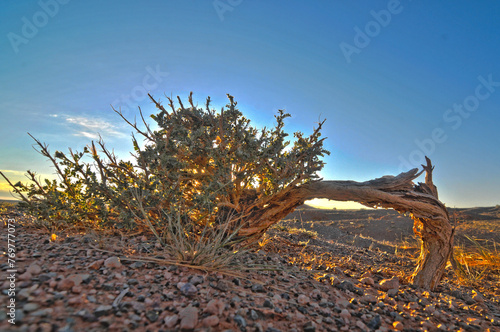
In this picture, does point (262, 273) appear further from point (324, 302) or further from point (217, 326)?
point (217, 326)

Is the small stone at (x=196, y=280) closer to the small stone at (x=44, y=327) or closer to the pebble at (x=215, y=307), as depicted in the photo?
the pebble at (x=215, y=307)

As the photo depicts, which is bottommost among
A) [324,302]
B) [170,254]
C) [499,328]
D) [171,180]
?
[499,328]

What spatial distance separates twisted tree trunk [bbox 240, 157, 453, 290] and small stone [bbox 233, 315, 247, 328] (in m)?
2.49

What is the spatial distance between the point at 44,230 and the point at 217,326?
3567mm

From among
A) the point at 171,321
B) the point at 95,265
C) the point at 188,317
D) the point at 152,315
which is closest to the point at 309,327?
the point at 188,317

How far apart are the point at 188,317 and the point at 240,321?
0.39 m

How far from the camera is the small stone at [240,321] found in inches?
80.9

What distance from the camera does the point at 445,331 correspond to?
2.68 metres

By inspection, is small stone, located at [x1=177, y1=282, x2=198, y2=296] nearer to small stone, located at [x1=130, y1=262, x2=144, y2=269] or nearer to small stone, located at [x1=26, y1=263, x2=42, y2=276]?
small stone, located at [x1=130, y1=262, x2=144, y2=269]

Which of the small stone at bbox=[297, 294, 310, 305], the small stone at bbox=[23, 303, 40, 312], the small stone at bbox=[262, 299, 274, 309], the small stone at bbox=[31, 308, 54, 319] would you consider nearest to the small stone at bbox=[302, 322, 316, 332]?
the small stone at bbox=[262, 299, 274, 309]

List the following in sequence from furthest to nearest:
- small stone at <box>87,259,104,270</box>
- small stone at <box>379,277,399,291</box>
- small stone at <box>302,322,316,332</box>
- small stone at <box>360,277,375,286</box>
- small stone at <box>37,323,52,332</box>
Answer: small stone at <box>360,277,375,286</box> < small stone at <box>379,277,399,291</box> < small stone at <box>87,259,104,270</box> < small stone at <box>302,322,316,332</box> < small stone at <box>37,323,52,332</box>

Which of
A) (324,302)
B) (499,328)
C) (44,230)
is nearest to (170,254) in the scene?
(324,302)

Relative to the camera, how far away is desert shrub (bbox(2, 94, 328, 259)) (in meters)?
4.07

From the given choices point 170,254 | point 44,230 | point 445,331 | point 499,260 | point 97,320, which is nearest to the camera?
point 97,320
